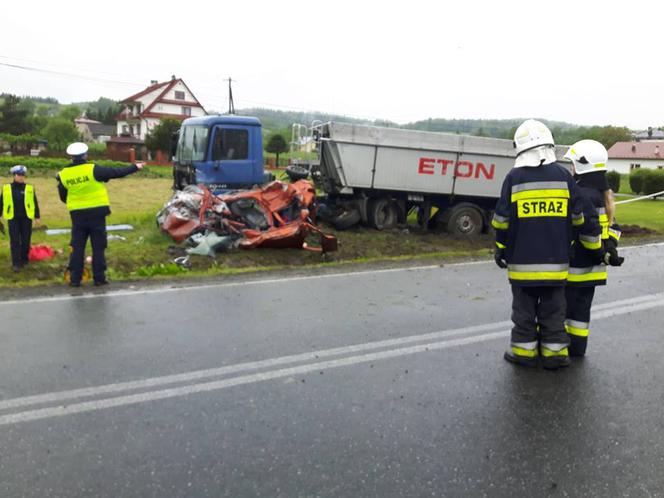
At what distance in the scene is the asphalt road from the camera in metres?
3.04

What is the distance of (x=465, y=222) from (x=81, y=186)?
8.72m

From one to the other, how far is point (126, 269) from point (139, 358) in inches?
166

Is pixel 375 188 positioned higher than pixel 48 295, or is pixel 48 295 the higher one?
pixel 375 188

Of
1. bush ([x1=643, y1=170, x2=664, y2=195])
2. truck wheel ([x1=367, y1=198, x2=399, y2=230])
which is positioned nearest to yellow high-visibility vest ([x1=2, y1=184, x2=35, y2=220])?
truck wheel ([x1=367, y1=198, x2=399, y2=230])

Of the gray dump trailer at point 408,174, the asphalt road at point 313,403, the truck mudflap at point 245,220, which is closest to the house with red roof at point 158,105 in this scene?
the gray dump trailer at point 408,174

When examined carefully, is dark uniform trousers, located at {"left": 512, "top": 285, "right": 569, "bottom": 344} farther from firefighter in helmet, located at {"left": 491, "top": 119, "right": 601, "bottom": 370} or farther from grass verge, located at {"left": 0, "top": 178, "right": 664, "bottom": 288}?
grass verge, located at {"left": 0, "top": 178, "right": 664, "bottom": 288}

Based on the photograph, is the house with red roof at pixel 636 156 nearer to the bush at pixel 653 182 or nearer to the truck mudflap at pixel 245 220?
the bush at pixel 653 182

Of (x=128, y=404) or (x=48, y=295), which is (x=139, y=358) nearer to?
(x=128, y=404)

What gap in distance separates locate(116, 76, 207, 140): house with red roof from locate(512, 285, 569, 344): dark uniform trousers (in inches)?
3027

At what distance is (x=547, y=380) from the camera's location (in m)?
4.44

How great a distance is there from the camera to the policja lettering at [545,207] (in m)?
4.51

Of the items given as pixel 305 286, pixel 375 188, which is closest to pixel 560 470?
pixel 305 286

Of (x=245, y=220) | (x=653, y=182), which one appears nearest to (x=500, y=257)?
(x=245, y=220)

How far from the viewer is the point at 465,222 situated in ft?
44.9
